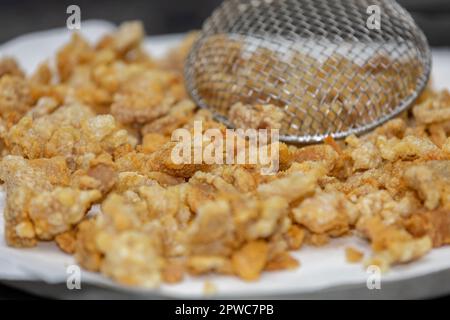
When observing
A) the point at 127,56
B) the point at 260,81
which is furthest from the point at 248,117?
the point at 127,56

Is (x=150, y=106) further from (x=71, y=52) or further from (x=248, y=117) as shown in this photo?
(x=71, y=52)

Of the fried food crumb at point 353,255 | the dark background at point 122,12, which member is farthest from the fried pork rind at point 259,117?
the dark background at point 122,12

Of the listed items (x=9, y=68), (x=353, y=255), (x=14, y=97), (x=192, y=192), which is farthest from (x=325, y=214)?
(x=9, y=68)

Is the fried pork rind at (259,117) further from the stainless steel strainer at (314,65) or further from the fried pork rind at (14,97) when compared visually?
the fried pork rind at (14,97)

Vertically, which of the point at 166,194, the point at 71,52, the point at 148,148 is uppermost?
the point at 71,52

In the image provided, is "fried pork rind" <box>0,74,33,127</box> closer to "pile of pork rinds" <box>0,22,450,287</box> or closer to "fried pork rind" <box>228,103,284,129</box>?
"pile of pork rinds" <box>0,22,450,287</box>
